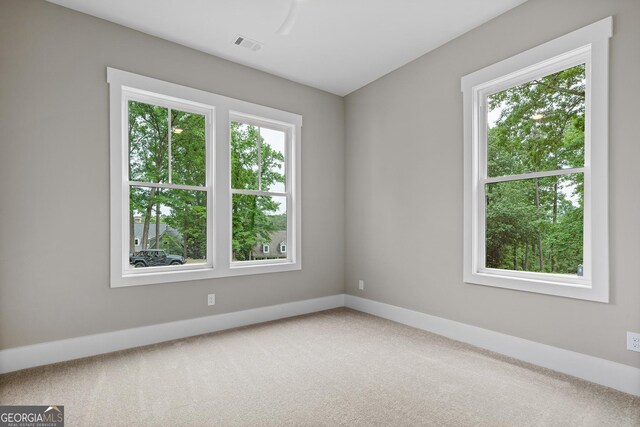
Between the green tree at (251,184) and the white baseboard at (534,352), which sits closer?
the white baseboard at (534,352)

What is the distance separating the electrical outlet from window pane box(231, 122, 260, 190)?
3.54m

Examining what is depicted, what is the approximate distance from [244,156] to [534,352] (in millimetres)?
3422

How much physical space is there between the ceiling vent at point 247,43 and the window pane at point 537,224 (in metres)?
2.69

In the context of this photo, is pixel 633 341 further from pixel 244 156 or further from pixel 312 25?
pixel 244 156

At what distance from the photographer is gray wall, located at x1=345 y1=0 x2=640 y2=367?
7.26 feet

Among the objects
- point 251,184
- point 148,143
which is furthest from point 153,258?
point 251,184

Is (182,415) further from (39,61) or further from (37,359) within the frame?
(39,61)

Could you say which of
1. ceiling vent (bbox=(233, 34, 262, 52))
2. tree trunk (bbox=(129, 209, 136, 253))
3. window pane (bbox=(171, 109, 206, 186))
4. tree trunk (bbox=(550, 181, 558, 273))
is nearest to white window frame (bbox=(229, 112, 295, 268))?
window pane (bbox=(171, 109, 206, 186))

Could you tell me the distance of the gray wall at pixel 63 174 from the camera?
8.34ft

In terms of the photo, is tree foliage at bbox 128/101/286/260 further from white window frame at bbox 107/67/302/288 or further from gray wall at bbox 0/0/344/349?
gray wall at bbox 0/0/344/349

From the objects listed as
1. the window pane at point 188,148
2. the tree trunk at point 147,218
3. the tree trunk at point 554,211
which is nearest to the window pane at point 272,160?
the window pane at point 188,148

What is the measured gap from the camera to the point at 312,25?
9.98ft

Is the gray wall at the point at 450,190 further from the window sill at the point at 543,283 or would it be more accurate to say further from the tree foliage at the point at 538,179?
the tree foliage at the point at 538,179

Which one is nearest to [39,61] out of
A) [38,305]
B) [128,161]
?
[128,161]
